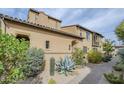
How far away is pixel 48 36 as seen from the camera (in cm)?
1267

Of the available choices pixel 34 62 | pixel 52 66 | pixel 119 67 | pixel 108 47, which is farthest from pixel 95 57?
pixel 34 62

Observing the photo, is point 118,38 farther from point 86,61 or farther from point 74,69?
point 74,69

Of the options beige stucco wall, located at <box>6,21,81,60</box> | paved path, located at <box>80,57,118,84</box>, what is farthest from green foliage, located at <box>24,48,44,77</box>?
paved path, located at <box>80,57,118,84</box>

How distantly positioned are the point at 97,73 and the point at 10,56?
752 centimetres

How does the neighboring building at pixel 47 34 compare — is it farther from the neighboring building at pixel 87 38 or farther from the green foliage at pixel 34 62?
the green foliage at pixel 34 62

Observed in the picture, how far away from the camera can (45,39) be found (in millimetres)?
12469

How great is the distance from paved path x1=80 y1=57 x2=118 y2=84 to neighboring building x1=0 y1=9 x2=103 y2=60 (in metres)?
1.80

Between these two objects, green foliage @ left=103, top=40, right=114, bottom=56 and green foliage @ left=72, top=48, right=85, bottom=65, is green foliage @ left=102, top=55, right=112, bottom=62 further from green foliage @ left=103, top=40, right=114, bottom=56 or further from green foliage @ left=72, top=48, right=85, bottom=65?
green foliage @ left=72, top=48, right=85, bottom=65

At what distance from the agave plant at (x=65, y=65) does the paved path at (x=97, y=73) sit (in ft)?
4.39

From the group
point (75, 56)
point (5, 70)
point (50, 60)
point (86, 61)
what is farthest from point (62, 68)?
point (5, 70)

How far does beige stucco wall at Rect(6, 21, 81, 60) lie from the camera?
33.9 ft

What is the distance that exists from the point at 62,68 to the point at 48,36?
2.53 metres

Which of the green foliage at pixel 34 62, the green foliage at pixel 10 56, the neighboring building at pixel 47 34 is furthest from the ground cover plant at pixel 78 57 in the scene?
the green foliage at pixel 10 56

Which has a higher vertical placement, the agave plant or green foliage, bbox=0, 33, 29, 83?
green foliage, bbox=0, 33, 29, 83
